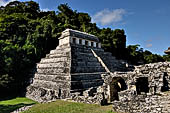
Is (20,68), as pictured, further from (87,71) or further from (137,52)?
(137,52)

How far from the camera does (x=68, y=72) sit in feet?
56.0

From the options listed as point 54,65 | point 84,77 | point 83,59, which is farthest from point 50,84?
point 83,59

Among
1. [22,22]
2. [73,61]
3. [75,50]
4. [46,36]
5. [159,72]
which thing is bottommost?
[159,72]

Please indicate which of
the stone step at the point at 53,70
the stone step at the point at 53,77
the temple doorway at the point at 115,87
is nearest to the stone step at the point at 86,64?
the stone step at the point at 53,70

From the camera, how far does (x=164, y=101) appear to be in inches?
275

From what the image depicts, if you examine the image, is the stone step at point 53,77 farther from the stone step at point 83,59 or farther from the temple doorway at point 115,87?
the temple doorway at point 115,87

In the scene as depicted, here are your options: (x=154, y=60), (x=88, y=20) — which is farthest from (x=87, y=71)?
(x=154, y=60)

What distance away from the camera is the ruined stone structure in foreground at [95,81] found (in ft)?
27.1

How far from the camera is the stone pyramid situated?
16453 millimetres

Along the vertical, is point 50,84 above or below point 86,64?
below

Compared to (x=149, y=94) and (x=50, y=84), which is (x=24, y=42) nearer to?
(x=50, y=84)

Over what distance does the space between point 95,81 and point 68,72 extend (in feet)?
12.8

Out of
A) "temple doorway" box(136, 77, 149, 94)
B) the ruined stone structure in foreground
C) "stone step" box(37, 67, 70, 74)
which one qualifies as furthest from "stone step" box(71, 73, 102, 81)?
"temple doorway" box(136, 77, 149, 94)

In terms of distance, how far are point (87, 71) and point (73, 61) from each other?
2.37 metres
